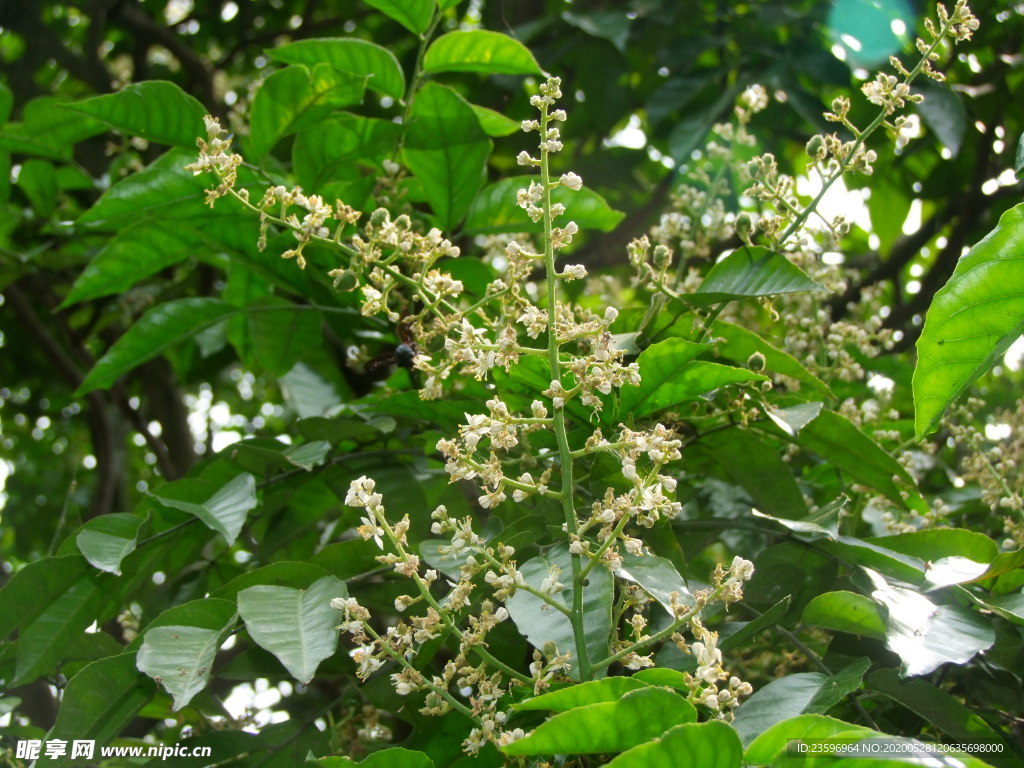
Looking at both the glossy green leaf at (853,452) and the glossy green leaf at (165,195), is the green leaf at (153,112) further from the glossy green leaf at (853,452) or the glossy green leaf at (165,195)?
the glossy green leaf at (853,452)

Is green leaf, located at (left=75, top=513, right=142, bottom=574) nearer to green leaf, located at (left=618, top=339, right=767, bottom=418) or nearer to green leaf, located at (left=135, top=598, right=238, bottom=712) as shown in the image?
green leaf, located at (left=135, top=598, right=238, bottom=712)

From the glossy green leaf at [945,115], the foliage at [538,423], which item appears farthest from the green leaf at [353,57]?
the glossy green leaf at [945,115]

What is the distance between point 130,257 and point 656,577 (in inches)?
42.6

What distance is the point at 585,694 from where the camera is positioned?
2.53ft

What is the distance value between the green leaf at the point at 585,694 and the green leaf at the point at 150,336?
1.04 m

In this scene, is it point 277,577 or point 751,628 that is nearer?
point 751,628

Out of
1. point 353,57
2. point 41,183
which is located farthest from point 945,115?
point 41,183

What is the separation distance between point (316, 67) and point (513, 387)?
565 millimetres

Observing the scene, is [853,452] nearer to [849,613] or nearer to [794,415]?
[794,415]

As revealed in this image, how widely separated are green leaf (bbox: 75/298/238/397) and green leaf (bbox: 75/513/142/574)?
0.39 m

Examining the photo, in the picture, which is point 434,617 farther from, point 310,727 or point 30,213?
point 30,213

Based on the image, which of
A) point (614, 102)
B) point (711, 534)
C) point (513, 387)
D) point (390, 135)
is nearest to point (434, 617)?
point (513, 387)

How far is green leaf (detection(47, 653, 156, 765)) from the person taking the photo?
1032 millimetres

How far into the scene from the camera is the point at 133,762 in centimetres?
121
